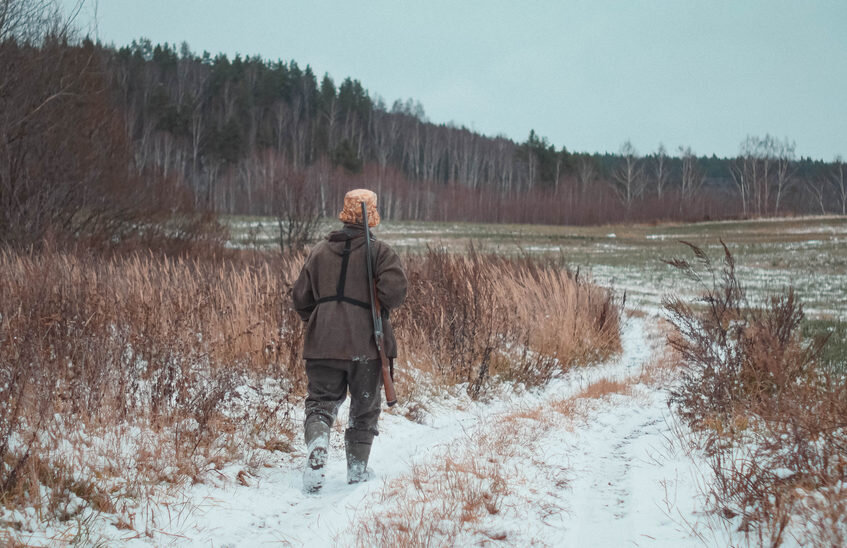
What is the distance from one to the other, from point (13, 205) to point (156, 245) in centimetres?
374

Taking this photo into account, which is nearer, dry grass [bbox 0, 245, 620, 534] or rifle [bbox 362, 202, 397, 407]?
dry grass [bbox 0, 245, 620, 534]

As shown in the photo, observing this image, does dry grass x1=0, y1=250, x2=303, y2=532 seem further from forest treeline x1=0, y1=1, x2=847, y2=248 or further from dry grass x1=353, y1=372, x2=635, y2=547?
forest treeline x1=0, y1=1, x2=847, y2=248

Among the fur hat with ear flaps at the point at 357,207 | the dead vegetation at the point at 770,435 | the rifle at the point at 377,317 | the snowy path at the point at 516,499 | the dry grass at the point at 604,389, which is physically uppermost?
the fur hat with ear flaps at the point at 357,207

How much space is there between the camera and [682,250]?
32.9 m

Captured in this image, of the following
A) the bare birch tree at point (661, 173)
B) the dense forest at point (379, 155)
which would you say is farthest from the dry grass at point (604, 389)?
the bare birch tree at point (661, 173)

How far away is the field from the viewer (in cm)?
1664

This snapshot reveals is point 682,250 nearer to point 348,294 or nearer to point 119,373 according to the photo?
point 348,294

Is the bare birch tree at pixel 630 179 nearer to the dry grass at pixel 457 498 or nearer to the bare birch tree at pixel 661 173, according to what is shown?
the bare birch tree at pixel 661 173

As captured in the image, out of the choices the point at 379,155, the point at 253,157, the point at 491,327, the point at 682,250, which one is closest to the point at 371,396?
the point at 491,327

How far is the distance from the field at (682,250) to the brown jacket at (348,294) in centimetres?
568

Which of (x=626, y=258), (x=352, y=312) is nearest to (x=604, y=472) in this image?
(x=352, y=312)

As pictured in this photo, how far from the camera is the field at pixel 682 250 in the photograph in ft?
54.6

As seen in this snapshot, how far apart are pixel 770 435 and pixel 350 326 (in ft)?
8.60

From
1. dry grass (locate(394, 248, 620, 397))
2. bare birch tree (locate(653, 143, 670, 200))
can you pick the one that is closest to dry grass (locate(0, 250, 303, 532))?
dry grass (locate(394, 248, 620, 397))
